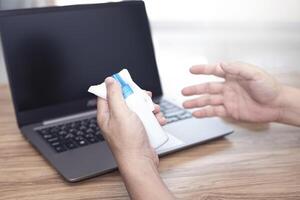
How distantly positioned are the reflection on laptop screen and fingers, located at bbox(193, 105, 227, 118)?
0.17 metres

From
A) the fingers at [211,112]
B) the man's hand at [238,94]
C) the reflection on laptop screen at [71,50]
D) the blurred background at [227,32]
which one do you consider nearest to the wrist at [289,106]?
the man's hand at [238,94]

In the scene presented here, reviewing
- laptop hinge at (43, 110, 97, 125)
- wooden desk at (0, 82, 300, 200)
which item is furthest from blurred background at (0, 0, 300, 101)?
wooden desk at (0, 82, 300, 200)

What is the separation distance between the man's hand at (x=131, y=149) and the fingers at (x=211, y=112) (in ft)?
0.98

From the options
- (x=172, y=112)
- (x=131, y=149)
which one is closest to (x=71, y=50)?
(x=172, y=112)

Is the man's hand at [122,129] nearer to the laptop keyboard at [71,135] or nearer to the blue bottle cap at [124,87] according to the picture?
the blue bottle cap at [124,87]

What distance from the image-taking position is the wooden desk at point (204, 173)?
0.59 meters

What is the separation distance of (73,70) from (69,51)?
0.14 feet

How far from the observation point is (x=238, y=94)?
818mm

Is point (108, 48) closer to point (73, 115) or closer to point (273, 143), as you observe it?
point (73, 115)

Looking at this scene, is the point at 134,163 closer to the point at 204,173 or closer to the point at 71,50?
the point at 204,173

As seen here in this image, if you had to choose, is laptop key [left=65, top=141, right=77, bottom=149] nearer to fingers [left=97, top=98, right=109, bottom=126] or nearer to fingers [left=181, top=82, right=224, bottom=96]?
fingers [left=97, top=98, right=109, bottom=126]

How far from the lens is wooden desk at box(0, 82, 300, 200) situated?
59 cm

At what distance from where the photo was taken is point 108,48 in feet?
2.85

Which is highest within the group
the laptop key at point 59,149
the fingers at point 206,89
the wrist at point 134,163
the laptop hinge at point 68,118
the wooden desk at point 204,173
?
the fingers at point 206,89
